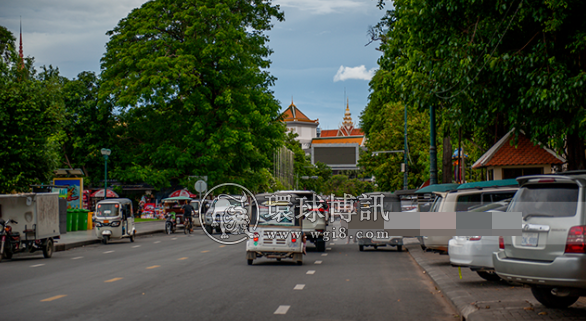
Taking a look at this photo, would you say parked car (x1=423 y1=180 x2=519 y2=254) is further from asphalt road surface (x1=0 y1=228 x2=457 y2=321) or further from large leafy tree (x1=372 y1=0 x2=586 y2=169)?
large leafy tree (x1=372 y1=0 x2=586 y2=169)

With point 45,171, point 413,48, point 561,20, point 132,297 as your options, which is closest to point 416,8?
point 413,48

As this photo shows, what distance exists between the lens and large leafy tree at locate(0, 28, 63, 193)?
26.3m

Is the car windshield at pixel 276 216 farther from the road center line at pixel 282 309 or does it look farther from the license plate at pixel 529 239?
the license plate at pixel 529 239

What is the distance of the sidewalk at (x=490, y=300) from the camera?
26.7 ft

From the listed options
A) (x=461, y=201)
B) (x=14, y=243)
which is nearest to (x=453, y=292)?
(x=461, y=201)

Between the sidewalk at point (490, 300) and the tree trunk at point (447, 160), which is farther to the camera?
the tree trunk at point (447, 160)

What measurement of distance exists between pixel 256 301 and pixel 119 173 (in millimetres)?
33886

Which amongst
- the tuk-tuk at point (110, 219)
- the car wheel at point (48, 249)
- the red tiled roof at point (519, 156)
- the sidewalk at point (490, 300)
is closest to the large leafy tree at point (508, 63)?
the sidewalk at point (490, 300)

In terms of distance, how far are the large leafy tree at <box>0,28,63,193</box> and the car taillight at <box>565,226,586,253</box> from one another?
2405 cm

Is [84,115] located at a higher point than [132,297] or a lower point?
higher

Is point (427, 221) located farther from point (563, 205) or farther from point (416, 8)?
point (563, 205)

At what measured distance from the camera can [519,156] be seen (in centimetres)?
2522

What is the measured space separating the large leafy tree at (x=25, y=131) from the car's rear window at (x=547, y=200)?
23.2 metres

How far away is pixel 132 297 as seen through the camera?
35.2 ft
